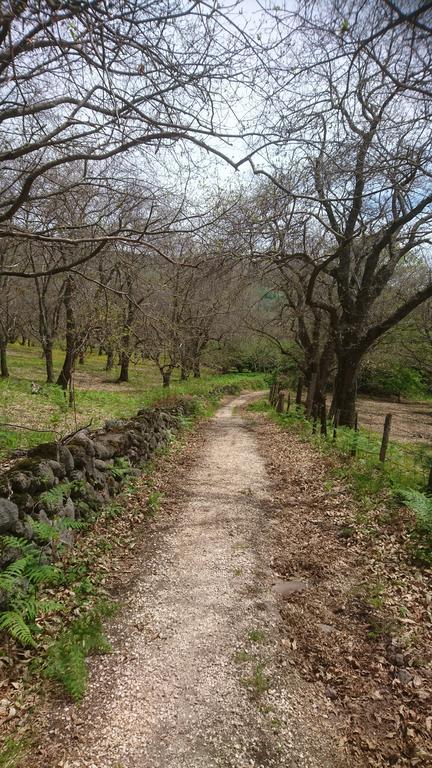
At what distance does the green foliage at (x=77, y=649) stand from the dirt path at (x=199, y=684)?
107 mm

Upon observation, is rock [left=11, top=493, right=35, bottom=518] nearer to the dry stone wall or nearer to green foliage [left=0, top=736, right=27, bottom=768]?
the dry stone wall

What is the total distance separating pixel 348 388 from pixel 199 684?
10.2m

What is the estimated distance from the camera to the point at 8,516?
3.70 metres

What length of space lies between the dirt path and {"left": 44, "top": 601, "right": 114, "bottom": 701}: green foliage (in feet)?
0.35

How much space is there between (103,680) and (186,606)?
107 cm

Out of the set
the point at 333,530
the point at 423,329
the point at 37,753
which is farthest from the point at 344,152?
the point at 423,329

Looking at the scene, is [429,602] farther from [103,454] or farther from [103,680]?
[103,454]

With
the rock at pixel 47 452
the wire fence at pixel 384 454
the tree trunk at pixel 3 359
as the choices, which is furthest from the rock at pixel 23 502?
the tree trunk at pixel 3 359

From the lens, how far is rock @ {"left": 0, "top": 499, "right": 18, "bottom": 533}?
12.0 feet

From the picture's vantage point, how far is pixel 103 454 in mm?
6398

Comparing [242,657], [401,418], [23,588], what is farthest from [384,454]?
[401,418]

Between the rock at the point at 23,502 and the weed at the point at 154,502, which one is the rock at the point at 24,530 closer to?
the rock at the point at 23,502

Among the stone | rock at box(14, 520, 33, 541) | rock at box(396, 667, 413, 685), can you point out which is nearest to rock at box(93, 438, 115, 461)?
rock at box(14, 520, 33, 541)

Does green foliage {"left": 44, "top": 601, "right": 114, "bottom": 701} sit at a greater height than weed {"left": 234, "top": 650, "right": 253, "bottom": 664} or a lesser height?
lesser
